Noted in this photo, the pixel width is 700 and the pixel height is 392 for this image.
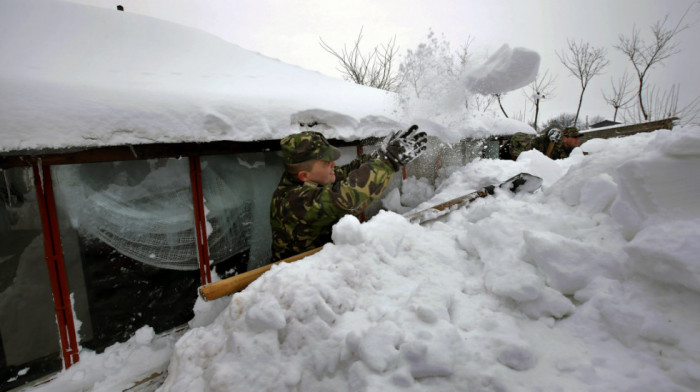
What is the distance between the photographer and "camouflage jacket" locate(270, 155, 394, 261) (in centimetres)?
230

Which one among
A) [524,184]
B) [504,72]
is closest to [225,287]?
[524,184]

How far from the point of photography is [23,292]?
221 cm

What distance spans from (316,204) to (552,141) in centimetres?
791

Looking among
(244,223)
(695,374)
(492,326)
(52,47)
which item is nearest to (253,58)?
(52,47)

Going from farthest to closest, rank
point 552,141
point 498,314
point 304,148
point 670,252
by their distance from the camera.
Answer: point 552,141 < point 304,148 < point 498,314 < point 670,252

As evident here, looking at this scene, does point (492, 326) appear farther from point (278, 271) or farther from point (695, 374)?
point (278, 271)

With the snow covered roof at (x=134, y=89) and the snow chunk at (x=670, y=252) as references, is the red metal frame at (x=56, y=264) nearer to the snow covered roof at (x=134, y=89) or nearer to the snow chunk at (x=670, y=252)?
the snow covered roof at (x=134, y=89)

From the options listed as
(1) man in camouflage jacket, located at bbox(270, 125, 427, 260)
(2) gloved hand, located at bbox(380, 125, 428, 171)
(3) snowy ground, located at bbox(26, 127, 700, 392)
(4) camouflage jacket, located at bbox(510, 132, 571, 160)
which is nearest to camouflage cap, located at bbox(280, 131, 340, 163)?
(1) man in camouflage jacket, located at bbox(270, 125, 427, 260)

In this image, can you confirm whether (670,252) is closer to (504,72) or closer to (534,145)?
(504,72)

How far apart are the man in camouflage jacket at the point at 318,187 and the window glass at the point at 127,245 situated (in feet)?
3.34

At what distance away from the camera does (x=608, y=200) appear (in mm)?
1907

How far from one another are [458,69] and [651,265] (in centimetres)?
308

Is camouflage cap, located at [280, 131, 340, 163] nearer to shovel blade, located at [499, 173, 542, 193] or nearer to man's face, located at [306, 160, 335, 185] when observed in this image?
man's face, located at [306, 160, 335, 185]

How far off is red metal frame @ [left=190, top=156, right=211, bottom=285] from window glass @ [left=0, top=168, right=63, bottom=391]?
107 centimetres
